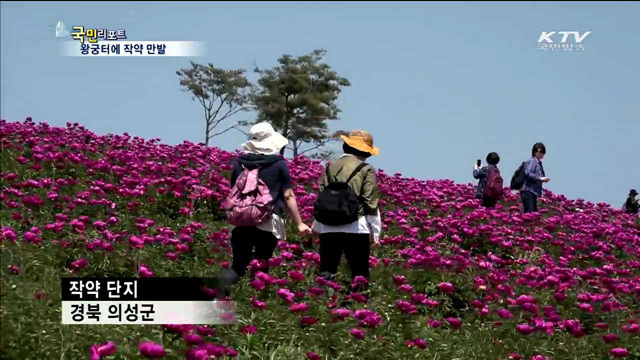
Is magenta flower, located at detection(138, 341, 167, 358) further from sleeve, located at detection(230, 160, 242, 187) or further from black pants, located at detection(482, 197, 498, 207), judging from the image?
black pants, located at detection(482, 197, 498, 207)

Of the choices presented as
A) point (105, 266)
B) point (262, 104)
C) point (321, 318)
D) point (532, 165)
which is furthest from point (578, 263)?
point (262, 104)

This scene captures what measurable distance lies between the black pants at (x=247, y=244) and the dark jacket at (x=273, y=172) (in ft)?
0.74

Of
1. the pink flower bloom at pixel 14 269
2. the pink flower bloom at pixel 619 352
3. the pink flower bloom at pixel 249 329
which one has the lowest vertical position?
the pink flower bloom at pixel 619 352

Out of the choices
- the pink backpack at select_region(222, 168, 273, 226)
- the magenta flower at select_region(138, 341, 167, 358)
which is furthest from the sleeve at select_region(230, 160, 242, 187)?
the magenta flower at select_region(138, 341, 167, 358)

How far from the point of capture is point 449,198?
13930mm

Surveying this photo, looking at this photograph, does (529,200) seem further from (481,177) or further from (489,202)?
(481,177)

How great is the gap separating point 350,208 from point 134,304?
2.08m

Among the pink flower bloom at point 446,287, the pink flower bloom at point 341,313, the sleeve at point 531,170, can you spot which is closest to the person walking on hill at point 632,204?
the sleeve at point 531,170

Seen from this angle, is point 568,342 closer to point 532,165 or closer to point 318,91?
point 532,165

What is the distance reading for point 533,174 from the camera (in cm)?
1271

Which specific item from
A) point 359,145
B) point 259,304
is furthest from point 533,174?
point 259,304

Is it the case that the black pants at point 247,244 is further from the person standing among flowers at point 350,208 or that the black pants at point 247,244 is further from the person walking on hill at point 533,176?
the person walking on hill at point 533,176

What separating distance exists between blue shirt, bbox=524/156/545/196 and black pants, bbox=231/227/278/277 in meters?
7.06

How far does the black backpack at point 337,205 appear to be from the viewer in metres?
6.69
